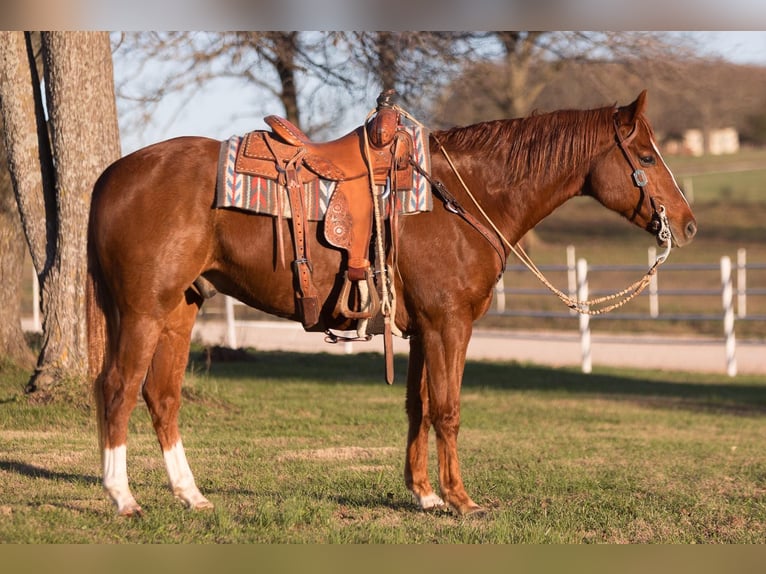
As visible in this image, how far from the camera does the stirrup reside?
5422 millimetres

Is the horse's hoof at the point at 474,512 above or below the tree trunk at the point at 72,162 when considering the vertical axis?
below

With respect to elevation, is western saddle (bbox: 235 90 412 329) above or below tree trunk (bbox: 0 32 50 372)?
below

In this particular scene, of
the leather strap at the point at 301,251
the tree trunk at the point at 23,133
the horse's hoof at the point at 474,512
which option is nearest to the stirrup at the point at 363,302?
the leather strap at the point at 301,251

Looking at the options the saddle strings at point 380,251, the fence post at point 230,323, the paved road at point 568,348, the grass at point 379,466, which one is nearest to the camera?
the grass at point 379,466

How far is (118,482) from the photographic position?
527 centimetres

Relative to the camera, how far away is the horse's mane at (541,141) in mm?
5727

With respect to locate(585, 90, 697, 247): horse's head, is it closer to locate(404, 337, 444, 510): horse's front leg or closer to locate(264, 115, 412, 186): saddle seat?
locate(264, 115, 412, 186): saddle seat

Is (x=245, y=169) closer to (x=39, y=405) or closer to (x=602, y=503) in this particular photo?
(x=602, y=503)

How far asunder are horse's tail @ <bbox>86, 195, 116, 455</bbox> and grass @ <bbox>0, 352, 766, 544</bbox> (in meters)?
0.76

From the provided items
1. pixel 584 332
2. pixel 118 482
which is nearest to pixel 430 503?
pixel 118 482

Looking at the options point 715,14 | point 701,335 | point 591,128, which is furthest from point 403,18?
point 701,335

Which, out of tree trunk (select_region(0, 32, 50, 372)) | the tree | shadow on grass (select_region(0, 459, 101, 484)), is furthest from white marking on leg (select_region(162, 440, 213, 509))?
tree trunk (select_region(0, 32, 50, 372))

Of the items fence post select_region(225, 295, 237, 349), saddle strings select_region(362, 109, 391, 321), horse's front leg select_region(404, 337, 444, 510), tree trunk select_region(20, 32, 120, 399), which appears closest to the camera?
saddle strings select_region(362, 109, 391, 321)

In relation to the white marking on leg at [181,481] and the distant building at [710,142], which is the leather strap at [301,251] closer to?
the white marking on leg at [181,481]
